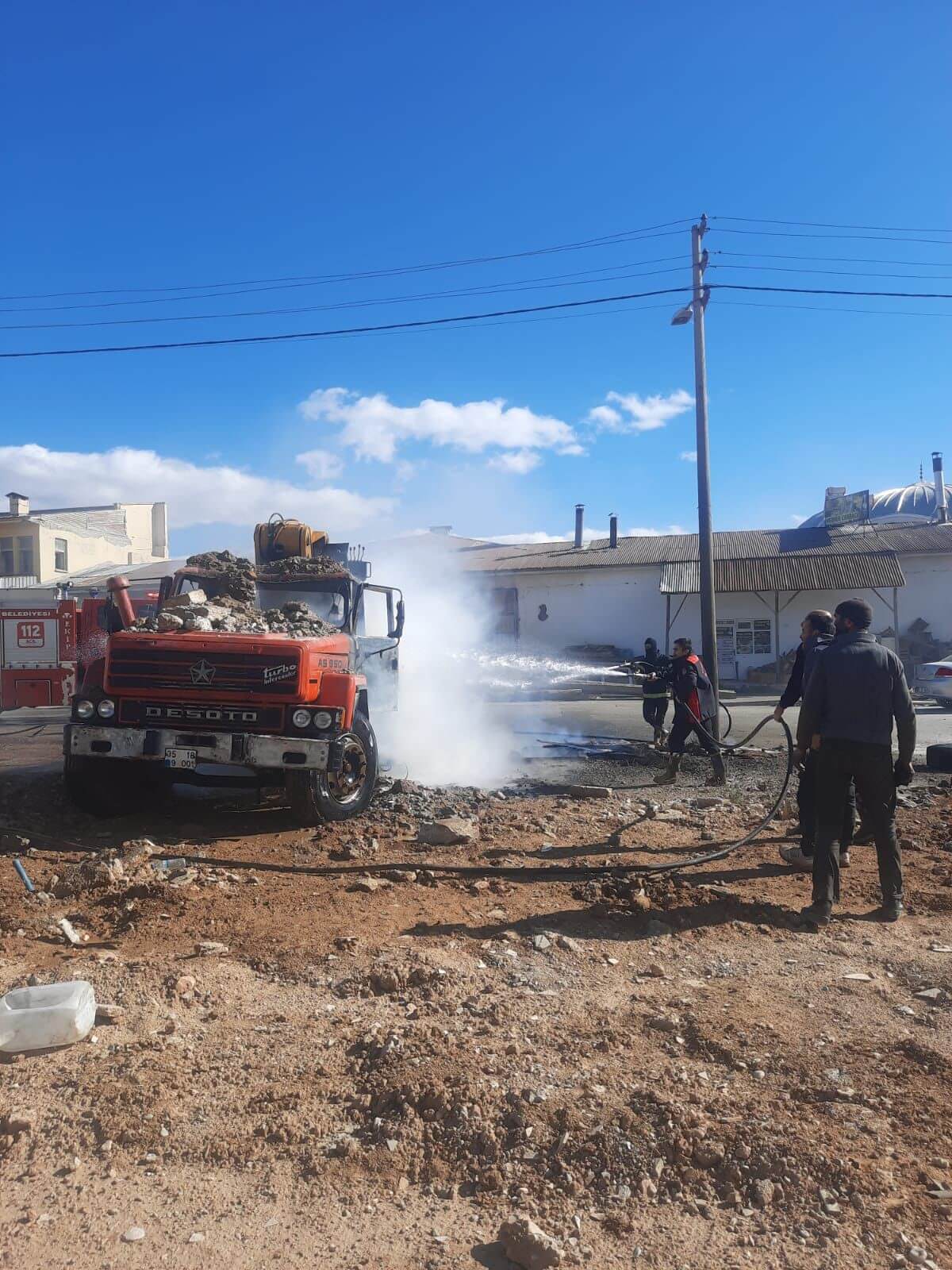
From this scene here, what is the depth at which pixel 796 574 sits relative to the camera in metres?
29.1

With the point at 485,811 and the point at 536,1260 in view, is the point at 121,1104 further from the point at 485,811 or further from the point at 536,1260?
the point at 485,811

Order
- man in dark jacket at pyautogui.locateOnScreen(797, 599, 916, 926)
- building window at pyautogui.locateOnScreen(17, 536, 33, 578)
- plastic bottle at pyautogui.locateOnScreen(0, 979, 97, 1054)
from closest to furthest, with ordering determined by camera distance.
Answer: plastic bottle at pyautogui.locateOnScreen(0, 979, 97, 1054) < man in dark jacket at pyautogui.locateOnScreen(797, 599, 916, 926) < building window at pyautogui.locateOnScreen(17, 536, 33, 578)

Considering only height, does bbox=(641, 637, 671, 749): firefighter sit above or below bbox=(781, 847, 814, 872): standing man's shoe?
above

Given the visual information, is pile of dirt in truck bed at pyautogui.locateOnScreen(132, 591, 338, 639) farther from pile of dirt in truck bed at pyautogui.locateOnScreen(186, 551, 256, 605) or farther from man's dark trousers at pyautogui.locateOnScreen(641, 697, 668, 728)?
man's dark trousers at pyautogui.locateOnScreen(641, 697, 668, 728)

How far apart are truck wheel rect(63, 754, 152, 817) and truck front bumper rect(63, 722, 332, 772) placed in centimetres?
39

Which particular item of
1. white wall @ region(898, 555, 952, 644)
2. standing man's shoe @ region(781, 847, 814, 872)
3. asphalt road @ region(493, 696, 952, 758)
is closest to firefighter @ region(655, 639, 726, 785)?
standing man's shoe @ region(781, 847, 814, 872)

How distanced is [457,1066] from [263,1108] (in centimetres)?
72

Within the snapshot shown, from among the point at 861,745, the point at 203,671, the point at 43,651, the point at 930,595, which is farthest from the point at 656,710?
the point at 930,595

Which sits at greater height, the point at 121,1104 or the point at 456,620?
the point at 456,620

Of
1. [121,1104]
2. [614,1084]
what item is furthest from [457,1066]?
[121,1104]

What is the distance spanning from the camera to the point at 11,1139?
9.26ft

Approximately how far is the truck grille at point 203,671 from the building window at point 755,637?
86.6 ft

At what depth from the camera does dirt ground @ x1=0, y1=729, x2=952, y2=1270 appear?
2453 mm

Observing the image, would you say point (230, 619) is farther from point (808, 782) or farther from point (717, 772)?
point (717, 772)
